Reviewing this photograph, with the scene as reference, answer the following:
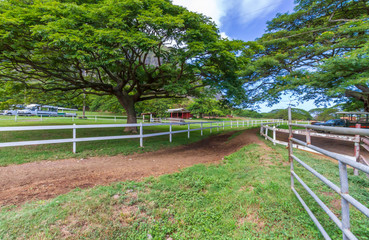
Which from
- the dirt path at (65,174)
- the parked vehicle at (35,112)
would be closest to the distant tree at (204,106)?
the dirt path at (65,174)

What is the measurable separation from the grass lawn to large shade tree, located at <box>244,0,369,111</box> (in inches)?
288

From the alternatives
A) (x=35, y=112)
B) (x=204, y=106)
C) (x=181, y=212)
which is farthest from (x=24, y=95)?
(x=204, y=106)

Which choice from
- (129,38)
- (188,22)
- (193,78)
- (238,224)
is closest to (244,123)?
(193,78)

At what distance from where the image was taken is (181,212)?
7.71 ft

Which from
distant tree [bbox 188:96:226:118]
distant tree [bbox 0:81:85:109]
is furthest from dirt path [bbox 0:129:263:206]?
distant tree [bbox 0:81:85:109]

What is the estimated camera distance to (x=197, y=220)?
2.18m

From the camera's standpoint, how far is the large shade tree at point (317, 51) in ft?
25.9

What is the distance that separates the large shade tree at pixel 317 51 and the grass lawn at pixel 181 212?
24.0 ft

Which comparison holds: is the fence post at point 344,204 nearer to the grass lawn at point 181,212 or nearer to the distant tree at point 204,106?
the grass lawn at point 181,212

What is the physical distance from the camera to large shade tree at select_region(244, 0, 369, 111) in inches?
311

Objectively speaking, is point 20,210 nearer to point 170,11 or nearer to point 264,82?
point 170,11

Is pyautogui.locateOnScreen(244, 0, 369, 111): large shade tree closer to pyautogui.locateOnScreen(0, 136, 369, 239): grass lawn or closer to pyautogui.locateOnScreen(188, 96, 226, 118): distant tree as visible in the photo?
pyautogui.locateOnScreen(188, 96, 226, 118): distant tree

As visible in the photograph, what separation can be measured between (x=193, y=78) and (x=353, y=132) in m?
9.15

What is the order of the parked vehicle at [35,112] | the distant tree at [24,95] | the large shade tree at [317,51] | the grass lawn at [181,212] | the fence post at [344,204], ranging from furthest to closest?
the parked vehicle at [35,112] < the distant tree at [24,95] < the large shade tree at [317,51] < the grass lawn at [181,212] < the fence post at [344,204]
